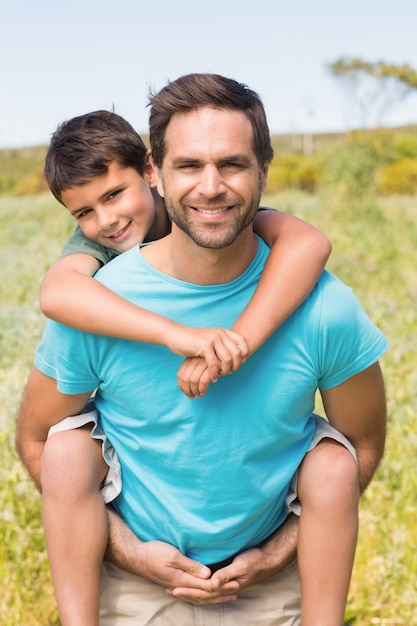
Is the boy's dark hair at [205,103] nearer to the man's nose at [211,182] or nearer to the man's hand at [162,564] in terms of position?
the man's nose at [211,182]

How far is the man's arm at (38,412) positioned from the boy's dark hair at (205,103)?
0.66 m

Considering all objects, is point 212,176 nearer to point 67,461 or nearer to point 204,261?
point 204,261

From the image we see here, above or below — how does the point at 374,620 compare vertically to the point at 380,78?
above

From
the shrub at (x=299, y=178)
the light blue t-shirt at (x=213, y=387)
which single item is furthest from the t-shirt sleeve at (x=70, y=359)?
the shrub at (x=299, y=178)

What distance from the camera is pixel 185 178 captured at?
219cm

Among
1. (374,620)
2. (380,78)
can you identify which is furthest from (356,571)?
(380,78)

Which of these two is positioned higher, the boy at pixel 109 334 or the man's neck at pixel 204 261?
the man's neck at pixel 204 261

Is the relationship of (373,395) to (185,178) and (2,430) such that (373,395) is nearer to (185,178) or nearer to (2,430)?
(185,178)

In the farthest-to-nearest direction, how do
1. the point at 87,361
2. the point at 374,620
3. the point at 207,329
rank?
1. the point at 374,620
2. the point at 87,361
3. the point at 207,329

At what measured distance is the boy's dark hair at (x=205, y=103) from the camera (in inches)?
86.5

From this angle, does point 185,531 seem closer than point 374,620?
Yes

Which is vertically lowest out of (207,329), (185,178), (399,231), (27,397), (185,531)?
(399,231)

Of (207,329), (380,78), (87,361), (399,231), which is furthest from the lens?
(380,78)

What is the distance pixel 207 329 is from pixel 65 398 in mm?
497
